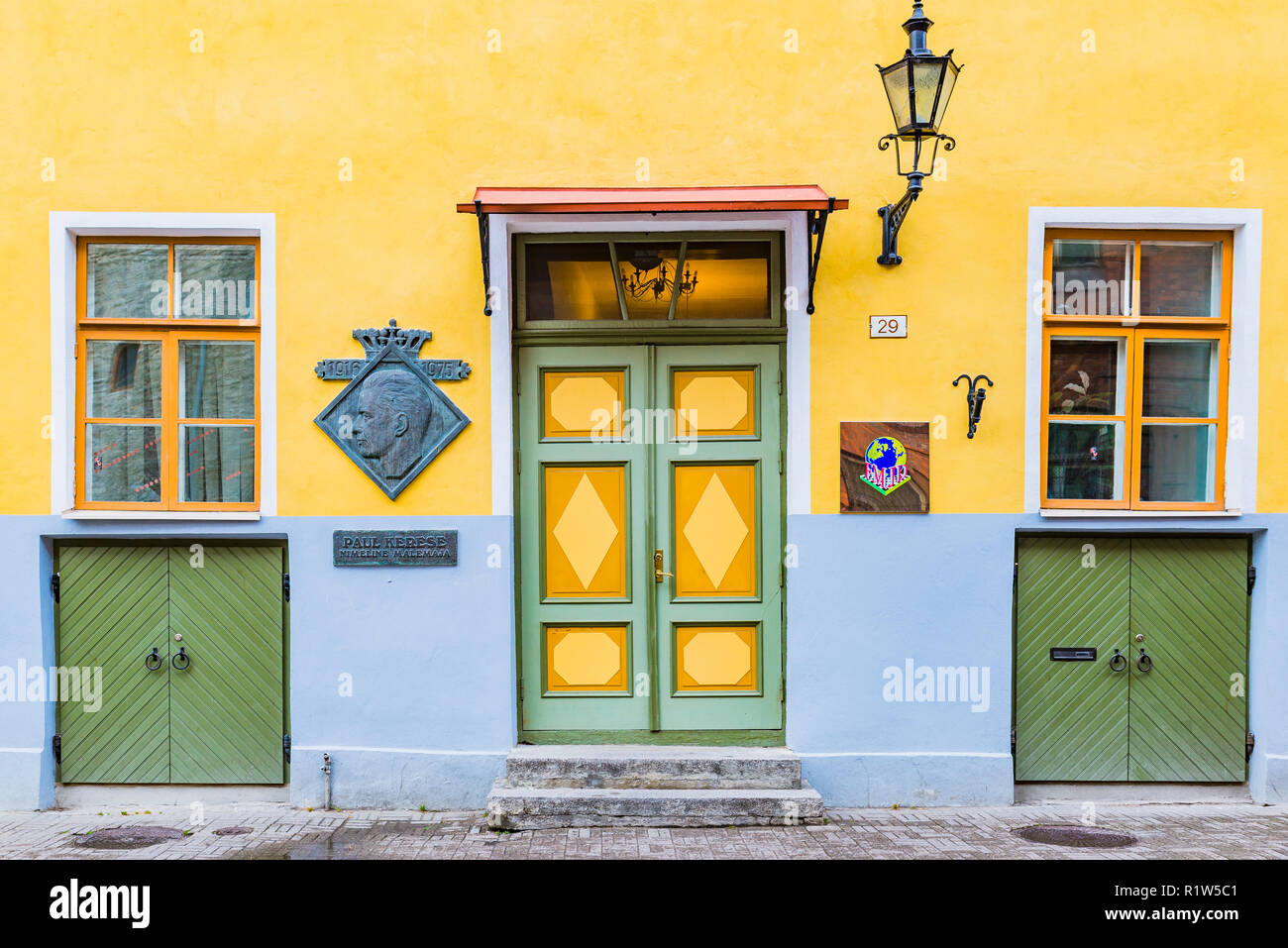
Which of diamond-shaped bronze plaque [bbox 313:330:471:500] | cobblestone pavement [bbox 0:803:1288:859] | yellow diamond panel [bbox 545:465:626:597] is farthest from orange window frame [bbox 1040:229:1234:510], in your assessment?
diamond-shaped bronze plaque [bbox 313:330:471:500]

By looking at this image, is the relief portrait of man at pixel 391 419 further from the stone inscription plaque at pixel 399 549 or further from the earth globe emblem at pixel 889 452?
the earth globe emblem at pixel 889 452

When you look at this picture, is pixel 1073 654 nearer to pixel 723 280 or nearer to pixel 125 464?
pixel 723 280

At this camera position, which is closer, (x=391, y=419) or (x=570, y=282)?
(x=391, y=419)

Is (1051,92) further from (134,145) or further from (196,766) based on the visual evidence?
(196,766)

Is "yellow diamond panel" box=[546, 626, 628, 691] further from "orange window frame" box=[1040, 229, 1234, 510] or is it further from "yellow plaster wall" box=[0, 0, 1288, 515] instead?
"orange window frame" box=[1040, 229, 1234, 510]

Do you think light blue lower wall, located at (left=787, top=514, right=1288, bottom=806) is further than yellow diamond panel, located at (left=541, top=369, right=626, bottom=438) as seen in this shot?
No

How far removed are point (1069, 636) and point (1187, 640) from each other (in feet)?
2.45

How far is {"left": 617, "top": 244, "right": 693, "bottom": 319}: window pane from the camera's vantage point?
657 cm

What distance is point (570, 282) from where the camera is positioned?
6578 mm

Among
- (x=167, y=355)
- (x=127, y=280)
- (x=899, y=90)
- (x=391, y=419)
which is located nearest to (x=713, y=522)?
(x=391, y=419)

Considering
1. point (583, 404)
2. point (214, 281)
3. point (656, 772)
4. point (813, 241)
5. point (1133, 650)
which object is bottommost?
point (656, 772)

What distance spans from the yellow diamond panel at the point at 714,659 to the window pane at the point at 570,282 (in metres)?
2.10

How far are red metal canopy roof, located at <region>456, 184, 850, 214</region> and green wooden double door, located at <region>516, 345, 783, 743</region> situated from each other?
977 millimetres

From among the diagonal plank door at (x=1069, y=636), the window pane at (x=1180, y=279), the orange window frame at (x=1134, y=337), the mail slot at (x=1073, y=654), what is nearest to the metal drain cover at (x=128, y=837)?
the diagonal plank door at (x=1069, y=636)
